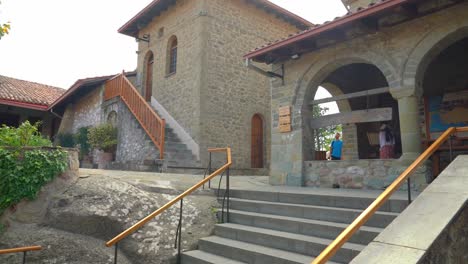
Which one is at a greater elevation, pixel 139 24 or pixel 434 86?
pixel 139 24

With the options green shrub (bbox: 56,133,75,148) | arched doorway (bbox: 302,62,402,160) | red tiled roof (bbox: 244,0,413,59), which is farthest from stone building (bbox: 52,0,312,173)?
red tiled roof (bbox: 244,0,413,59)

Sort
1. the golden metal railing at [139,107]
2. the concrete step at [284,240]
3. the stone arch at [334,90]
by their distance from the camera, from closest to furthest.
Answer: the concrete step at [284,240] < the stone arch at [334,90] < the golden metal railing at [139,107]

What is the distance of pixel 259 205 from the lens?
17.4 feet

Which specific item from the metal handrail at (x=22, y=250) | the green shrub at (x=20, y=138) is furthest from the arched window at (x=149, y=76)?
the metal handrail at (x=22, y=250)

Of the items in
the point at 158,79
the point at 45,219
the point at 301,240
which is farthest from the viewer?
the point at 158,79

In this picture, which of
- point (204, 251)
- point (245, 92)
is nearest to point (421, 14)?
point (204, 251)

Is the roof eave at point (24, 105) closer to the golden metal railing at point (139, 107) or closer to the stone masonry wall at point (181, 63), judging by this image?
the golden metal railing at point (139, 107)

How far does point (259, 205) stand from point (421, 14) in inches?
170

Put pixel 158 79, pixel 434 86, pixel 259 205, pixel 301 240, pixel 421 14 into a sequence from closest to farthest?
pixel 301 240
pixel 259 205
pixel 421 14
pixel 434 86
pixel 158 79

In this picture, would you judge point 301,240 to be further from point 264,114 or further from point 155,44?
point 155,44

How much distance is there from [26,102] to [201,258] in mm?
14736

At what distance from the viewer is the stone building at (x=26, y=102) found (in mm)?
15117

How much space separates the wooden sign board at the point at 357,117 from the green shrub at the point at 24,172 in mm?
5103

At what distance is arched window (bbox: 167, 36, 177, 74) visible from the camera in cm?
1362
